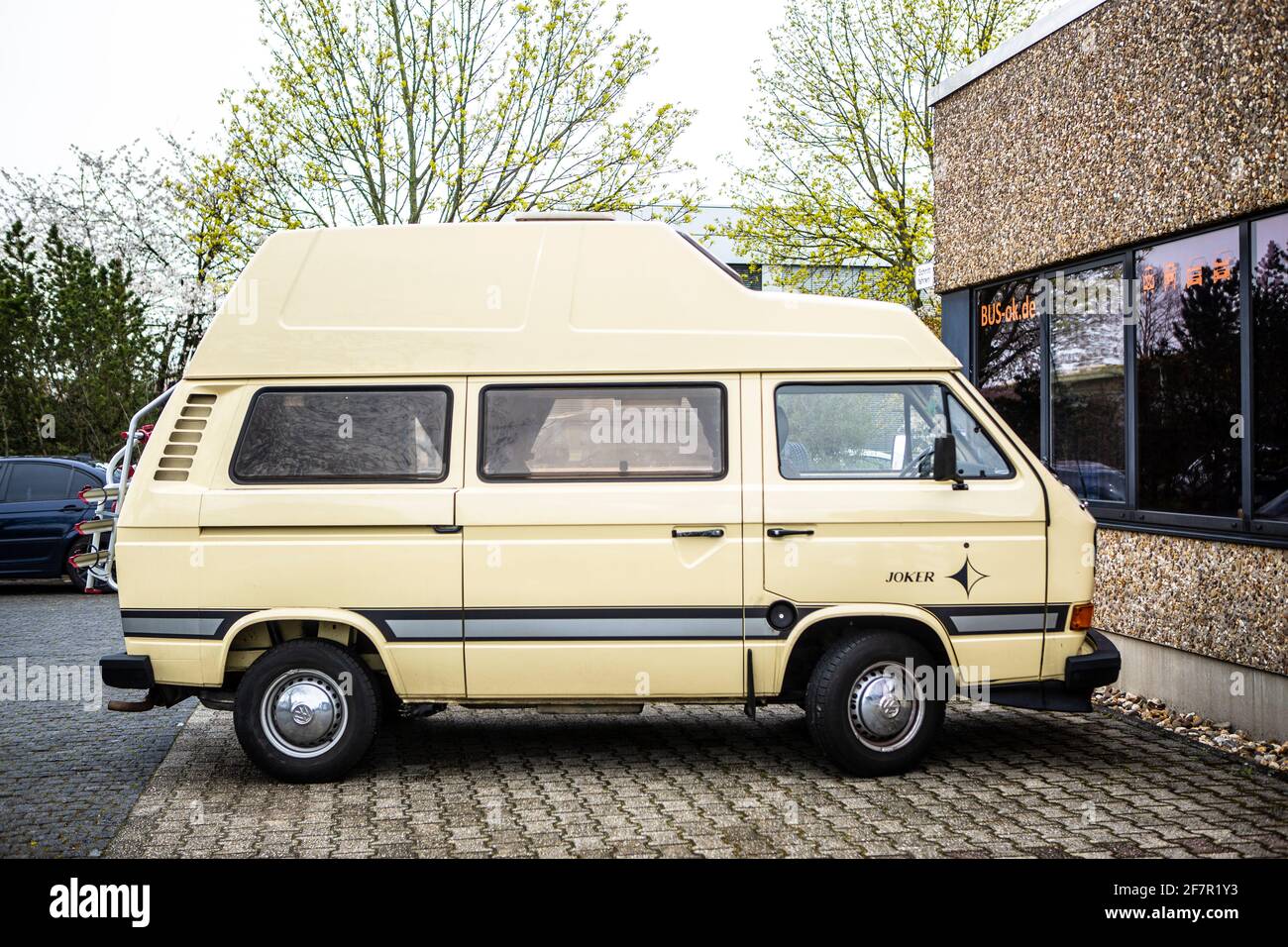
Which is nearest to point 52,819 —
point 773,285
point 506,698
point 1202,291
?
point 506,698

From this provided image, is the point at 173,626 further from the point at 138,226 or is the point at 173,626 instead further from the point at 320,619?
the point at 138,226

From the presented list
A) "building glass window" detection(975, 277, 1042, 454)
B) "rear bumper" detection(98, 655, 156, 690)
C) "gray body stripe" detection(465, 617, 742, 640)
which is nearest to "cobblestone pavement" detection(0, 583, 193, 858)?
"rear bumper" detection(98, 655, 156, 690)

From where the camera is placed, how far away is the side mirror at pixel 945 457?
6.27m

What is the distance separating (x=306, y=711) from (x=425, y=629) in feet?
2.37

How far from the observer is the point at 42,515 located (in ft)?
53.9

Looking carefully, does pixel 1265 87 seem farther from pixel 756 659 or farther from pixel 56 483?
pixel 56 483

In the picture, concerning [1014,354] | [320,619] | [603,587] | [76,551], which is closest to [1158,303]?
[1014,354]

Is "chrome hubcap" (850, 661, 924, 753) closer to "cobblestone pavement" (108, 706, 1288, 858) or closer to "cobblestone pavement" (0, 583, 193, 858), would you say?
"cobblestone pavement" (108, 706, 1288, 858)

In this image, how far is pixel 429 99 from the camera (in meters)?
20.1

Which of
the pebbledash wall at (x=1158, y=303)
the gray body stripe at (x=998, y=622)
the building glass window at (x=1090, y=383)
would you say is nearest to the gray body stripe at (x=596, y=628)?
the gray body stripe at (x=998, y=622)

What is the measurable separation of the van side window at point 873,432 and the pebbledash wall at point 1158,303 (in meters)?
2.12

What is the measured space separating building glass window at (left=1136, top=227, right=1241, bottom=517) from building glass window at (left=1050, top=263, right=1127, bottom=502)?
0.30 metres
